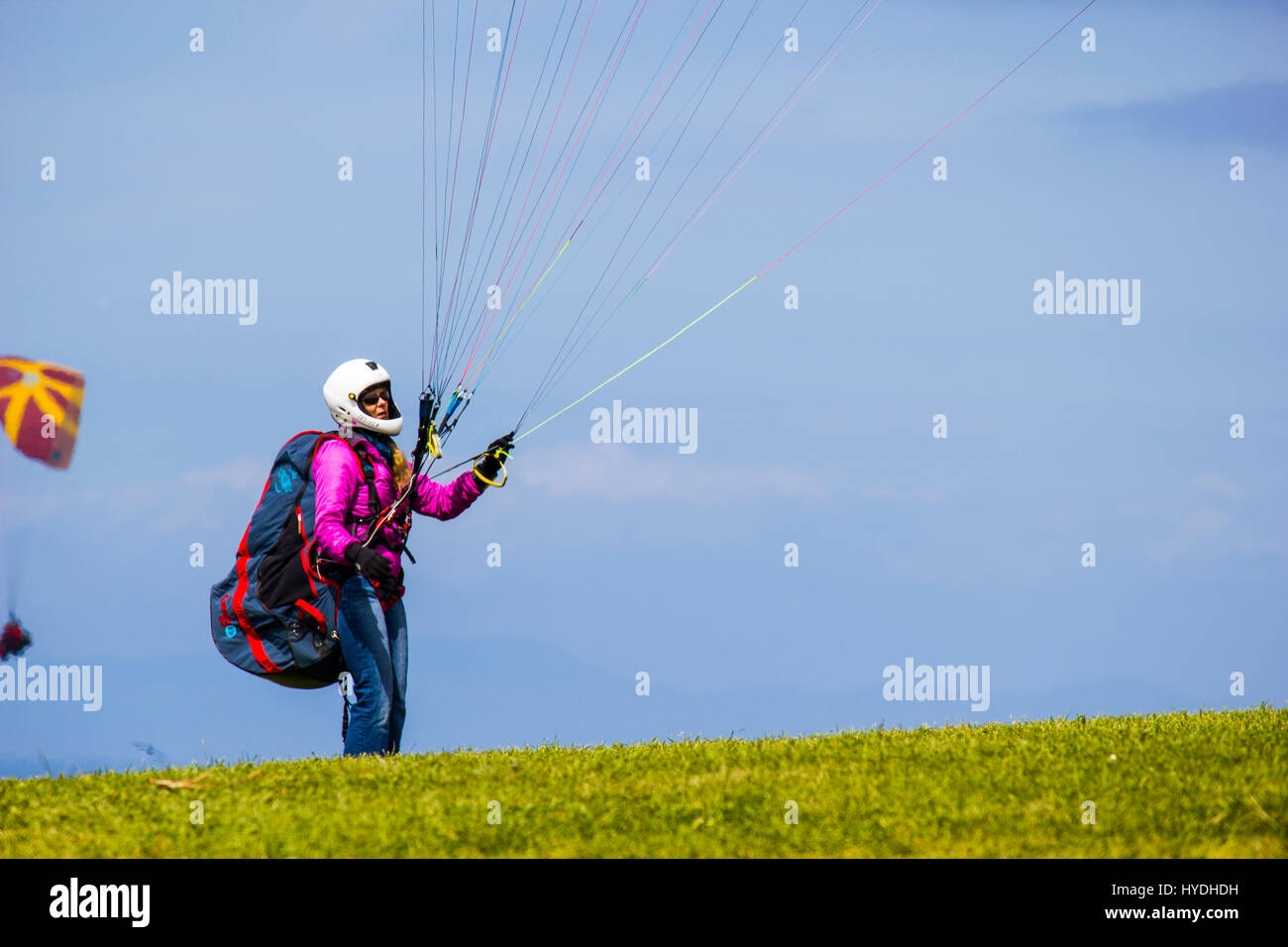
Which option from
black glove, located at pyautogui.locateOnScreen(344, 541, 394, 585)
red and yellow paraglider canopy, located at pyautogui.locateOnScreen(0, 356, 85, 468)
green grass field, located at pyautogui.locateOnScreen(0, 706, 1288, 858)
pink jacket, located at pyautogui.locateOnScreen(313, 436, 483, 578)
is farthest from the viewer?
red and yellow paraglider canopy, located at pyautogui.locateOnScreen(0, 356, 85, 468)

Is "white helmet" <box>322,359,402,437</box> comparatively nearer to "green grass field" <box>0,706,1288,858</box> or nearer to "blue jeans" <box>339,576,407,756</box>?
"blue jeans" <box>339,576,407,756</box>

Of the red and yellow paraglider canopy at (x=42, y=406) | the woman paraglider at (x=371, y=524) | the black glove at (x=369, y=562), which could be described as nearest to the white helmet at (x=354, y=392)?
the woman paraglider at (x=371, y=524)

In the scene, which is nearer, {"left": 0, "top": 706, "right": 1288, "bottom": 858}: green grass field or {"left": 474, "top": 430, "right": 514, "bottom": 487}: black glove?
{"left": 0, "top": 706, "right": 1288, "bottom": 858}: green grass field

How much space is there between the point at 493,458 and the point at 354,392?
138 cm

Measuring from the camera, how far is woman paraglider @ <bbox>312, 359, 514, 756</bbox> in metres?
11.8

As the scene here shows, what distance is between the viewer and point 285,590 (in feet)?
39.4

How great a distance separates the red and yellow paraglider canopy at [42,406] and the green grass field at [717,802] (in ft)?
37.8

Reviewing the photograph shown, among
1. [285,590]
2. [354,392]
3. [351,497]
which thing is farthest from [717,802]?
[354,392]

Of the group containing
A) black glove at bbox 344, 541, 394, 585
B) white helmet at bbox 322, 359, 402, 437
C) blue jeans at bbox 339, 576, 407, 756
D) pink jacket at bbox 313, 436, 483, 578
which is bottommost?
blue jeans at bbox 339, 576, 407, 756

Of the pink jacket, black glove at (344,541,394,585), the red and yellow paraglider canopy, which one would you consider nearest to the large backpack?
the pink jacket

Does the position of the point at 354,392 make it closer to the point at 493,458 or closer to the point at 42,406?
the point at 493,458

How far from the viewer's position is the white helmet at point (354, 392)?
1236 centimetres

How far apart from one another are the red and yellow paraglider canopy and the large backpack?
10807 millimetres
